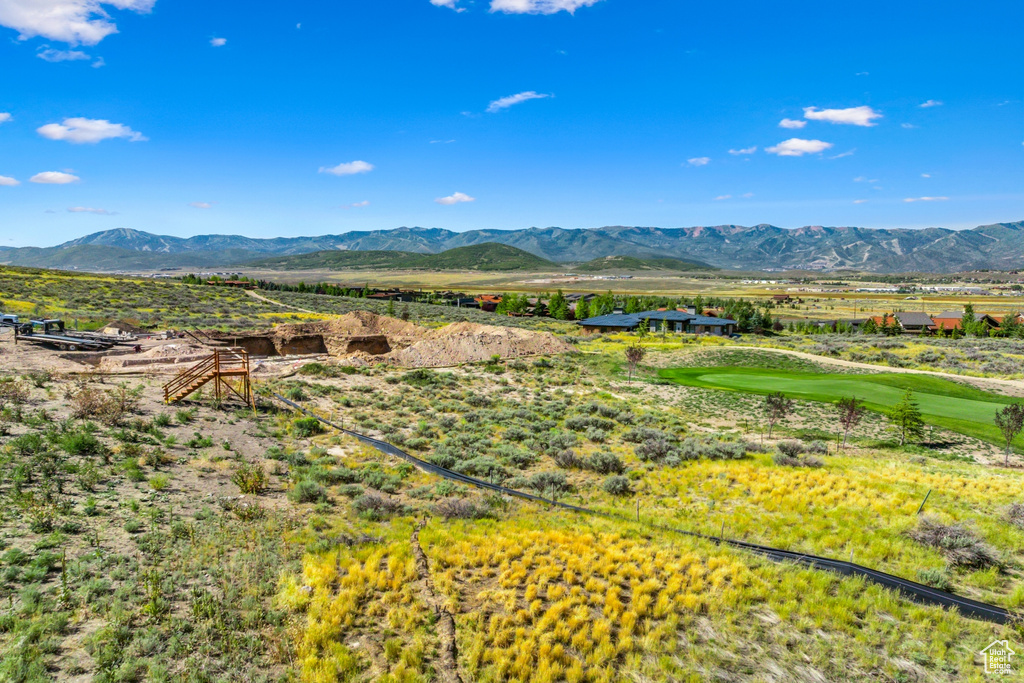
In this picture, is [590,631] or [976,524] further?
[976,524]

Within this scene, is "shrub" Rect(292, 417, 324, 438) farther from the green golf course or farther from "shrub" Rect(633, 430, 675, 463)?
the green golf course

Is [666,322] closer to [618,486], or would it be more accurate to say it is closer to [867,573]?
[618,486]

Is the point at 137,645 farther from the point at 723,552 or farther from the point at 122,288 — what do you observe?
the point at 122,288

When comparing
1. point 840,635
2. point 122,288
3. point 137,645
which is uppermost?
point 122,288

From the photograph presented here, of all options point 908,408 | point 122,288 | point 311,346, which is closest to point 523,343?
point 311,346

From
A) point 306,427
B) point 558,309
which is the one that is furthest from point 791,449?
point 558,309

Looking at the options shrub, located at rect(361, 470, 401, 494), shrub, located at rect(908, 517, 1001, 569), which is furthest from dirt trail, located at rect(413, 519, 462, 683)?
shrub, located at rect(908, 517, 1001, 569)

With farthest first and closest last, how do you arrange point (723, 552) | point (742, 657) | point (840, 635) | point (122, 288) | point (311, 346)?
1. point (122, 288)
2. point (311, 346)
3. point (723, 552)
4. point (840, 635)
5. point (742, 657)
